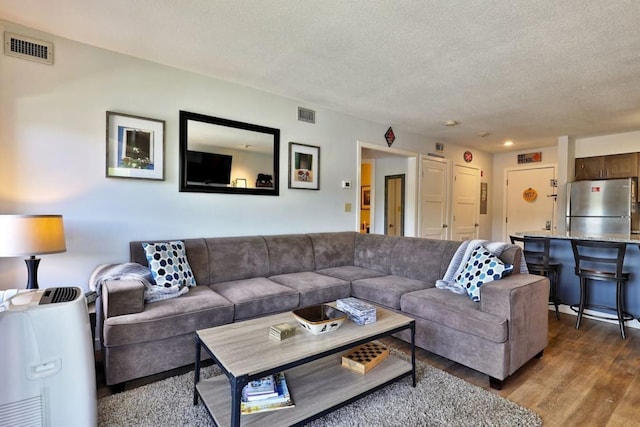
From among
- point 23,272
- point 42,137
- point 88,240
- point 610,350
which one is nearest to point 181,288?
point 88,240

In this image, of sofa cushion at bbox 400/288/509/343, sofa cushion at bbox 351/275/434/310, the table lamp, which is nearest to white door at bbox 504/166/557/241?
sofa cushion at bbox 351/275/434/310

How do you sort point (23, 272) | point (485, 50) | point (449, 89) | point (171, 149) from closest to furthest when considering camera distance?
1. point (23, 272)
2. point (485, 50)
3. point (171, 149)
4. point (449, 89)

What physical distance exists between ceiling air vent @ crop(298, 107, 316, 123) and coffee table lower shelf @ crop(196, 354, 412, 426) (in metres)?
2.76

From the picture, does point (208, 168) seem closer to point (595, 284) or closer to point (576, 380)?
point (576, 380)

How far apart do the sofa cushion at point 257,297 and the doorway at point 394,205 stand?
3285 millimetres

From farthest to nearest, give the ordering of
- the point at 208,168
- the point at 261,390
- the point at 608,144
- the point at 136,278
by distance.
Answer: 1. the point at 608,144
2. the point at 208,168
3. the point at 136,278
4. the point at 261,390

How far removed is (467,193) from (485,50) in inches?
167

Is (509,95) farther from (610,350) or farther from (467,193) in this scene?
(467,193)

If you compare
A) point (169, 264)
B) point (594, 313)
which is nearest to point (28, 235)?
point (169, 264)

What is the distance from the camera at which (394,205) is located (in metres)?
5.77

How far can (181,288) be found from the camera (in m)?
→ 2.50

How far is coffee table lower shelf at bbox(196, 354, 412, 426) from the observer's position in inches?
60.8

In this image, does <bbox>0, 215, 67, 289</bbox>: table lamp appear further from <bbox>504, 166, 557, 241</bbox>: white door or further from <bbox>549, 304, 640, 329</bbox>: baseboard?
<bbox>504, 166, 557, 241</bbox>: white door

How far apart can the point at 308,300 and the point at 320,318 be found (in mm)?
904
